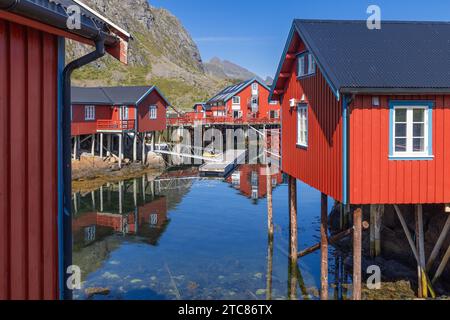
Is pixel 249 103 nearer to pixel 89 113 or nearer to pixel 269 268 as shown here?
pixel 89 113

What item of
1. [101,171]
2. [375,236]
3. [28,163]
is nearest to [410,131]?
[375,236]

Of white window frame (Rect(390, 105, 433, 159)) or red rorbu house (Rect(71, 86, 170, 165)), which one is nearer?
white window frame (Rect(390, 105, 433, 159))

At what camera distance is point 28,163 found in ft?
17.0

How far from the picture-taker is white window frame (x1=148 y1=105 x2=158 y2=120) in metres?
46.1

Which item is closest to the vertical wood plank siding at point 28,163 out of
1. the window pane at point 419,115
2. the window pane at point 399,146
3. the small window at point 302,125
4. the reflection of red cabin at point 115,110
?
the window pane at point 419,115

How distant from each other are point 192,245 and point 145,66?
97.3 metres

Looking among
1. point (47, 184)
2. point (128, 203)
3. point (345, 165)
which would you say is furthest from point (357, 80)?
point (128, 203)

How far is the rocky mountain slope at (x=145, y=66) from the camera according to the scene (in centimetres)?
9312

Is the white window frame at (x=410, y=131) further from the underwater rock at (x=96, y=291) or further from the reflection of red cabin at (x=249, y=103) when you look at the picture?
the reflection of red cabin at (x=249, y=103)

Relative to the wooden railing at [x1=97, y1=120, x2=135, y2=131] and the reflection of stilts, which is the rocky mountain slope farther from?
the reflection of stilts

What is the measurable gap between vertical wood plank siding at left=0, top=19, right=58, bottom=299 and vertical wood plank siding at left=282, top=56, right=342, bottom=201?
8.09 meters

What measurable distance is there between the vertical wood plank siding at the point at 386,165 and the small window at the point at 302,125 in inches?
153

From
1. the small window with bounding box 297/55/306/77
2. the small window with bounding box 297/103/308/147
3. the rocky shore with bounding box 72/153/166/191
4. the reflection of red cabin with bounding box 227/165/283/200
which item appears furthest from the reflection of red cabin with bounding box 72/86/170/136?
the small window with bounding box 297/55/306/77

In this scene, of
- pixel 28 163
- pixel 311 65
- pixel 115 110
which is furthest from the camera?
pixel 115 110
